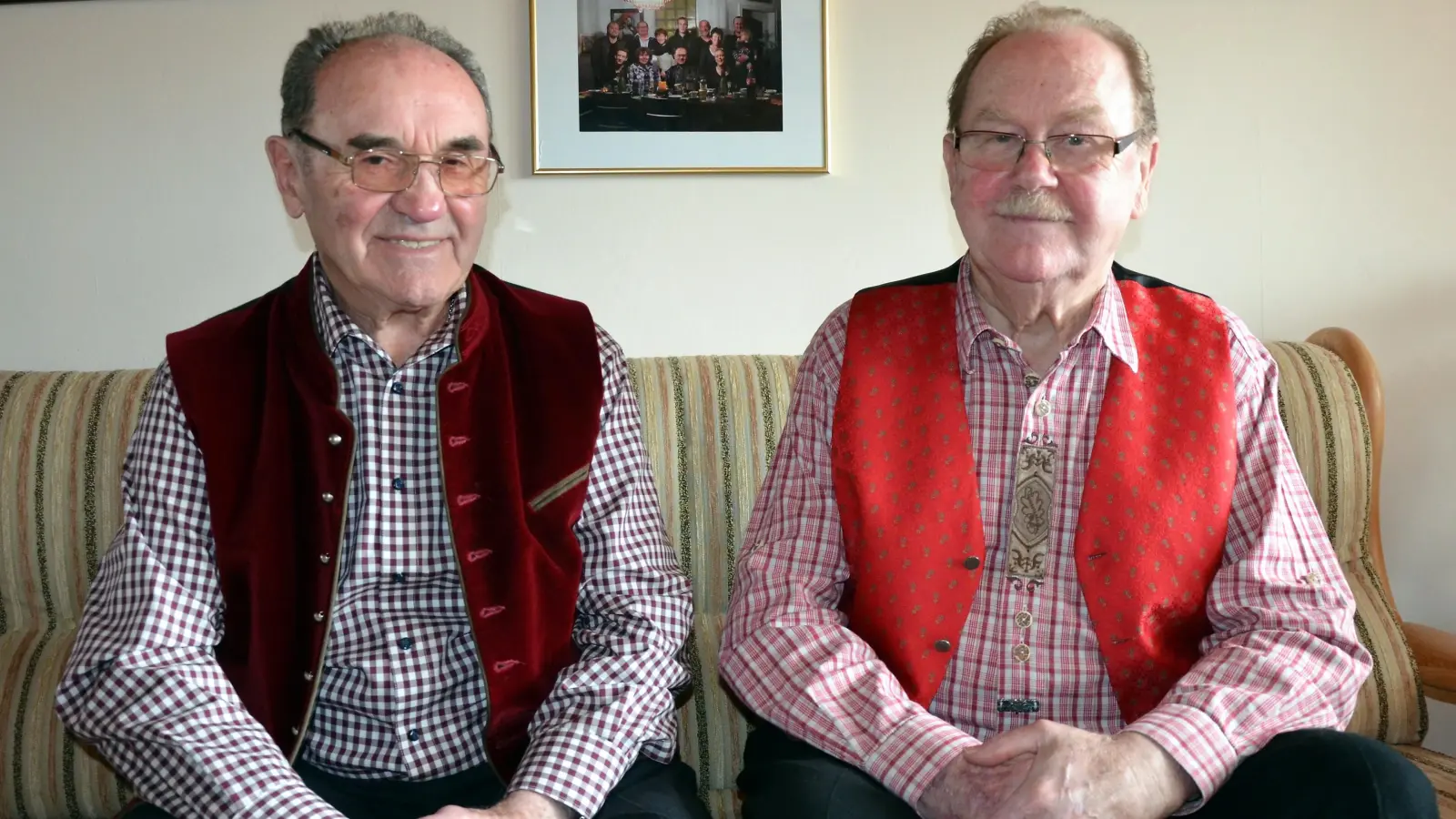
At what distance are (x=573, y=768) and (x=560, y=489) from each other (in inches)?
14.0

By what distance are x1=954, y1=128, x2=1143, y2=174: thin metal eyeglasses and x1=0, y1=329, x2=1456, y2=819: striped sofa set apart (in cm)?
67

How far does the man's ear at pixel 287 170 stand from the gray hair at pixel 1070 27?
2.85 ft

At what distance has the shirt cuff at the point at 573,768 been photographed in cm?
141

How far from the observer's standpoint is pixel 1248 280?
253 cm

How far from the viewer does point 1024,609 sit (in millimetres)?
1581

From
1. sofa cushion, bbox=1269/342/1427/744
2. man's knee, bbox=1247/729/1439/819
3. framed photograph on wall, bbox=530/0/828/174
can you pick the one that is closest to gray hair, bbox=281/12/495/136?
framed photograph on wall, bbox=530/0/828/174

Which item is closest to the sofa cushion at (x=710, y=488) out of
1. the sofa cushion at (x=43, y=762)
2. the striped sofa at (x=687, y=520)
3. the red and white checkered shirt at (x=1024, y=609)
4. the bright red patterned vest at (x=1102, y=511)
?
the striped sofa at (x=687, y=520)

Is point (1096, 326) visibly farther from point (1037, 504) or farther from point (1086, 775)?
point (1086, 775)

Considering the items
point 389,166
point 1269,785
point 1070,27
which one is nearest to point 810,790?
point 1269,785

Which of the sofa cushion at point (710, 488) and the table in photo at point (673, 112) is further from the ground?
the table in photo at point (673, 112)

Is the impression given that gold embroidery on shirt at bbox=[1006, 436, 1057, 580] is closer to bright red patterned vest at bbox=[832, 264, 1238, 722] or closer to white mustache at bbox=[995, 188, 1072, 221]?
bright red patterned vest at bbox=[832, 264, 1238, 722]

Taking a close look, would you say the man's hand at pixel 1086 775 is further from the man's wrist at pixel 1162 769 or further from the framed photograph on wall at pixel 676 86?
the framed photograph on wall at pixel 676 86

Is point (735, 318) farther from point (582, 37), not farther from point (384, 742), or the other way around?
point (384, 742)

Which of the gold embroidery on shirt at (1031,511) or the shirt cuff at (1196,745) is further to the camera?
the gold embroidery on shirt at (1031,511)
